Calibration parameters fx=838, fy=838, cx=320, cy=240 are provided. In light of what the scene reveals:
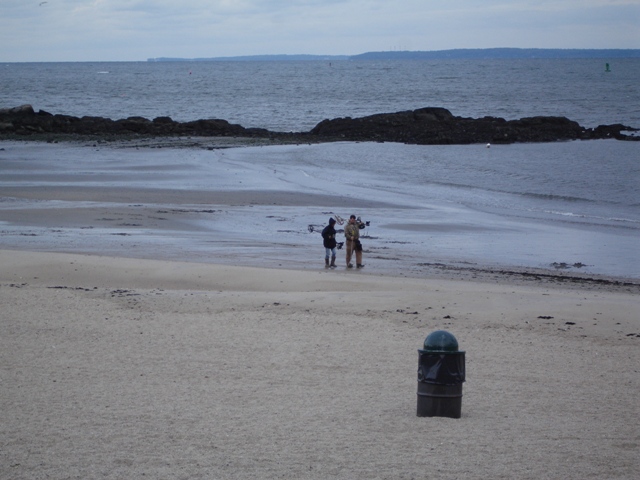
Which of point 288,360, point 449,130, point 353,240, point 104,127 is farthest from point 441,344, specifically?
point 104,127

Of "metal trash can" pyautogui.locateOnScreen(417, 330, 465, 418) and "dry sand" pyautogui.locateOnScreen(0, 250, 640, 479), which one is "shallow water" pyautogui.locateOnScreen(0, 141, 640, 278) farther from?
"metal trash can" pyautogui.locateOnScreen(417, 330, 465, 418)

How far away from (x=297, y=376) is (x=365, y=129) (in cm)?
4645

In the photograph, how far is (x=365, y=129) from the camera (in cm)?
5453

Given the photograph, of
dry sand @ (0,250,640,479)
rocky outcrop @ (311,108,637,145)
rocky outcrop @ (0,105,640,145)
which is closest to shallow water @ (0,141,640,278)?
dry sand @ (0,250,640,479)

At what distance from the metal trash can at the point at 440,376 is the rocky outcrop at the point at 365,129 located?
42.8 m

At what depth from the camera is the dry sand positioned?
6.38 meters

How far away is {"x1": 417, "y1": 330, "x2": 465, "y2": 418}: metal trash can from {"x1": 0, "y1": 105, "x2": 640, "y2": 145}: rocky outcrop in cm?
4282

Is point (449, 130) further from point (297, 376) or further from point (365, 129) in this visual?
point (297, 376)

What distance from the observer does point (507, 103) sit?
92.8m

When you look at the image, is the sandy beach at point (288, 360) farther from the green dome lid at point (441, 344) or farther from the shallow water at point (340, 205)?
the green dome lid at point (441, 344)

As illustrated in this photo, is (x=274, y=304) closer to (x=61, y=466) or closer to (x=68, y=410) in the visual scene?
(x=68, y=410)

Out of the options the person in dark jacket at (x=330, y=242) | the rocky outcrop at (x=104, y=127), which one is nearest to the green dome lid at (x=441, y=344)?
the person in dark jacket at (x=330, y=242)

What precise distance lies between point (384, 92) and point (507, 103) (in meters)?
31.5

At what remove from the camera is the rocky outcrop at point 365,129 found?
169 feet
